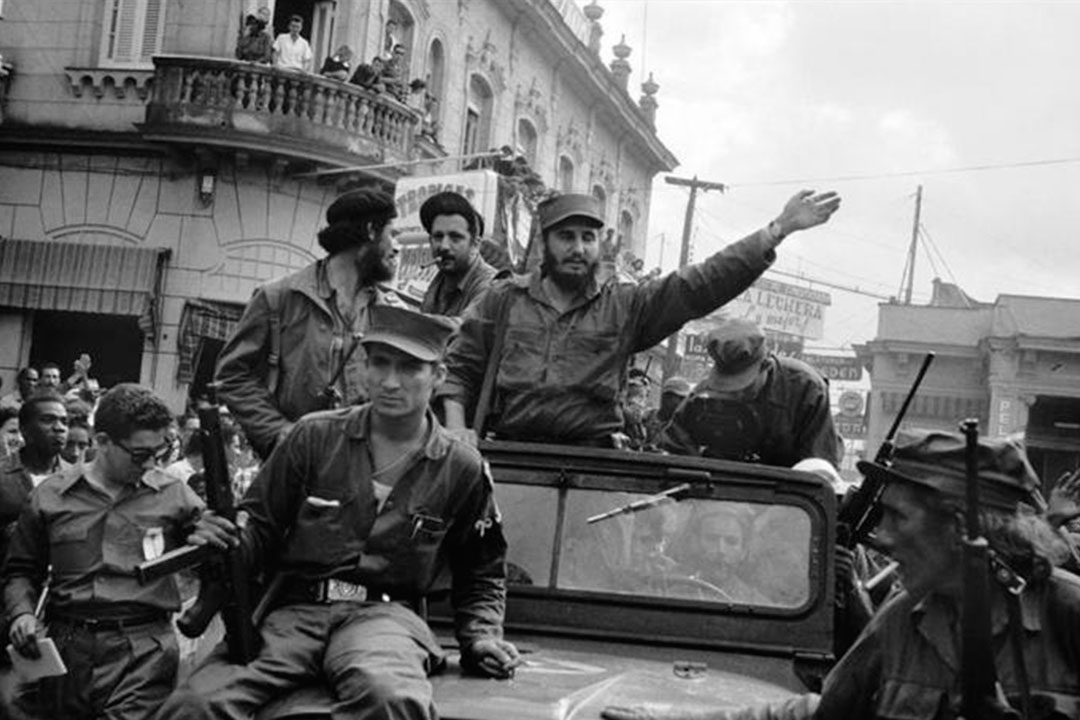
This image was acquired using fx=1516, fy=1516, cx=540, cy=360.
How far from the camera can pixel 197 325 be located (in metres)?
18.2

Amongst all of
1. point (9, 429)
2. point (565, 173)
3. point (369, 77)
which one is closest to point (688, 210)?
point (565, 173)

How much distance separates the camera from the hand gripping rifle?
109 inches

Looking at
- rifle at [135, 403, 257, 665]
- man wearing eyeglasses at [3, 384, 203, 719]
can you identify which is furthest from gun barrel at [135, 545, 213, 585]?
man wearing eyeglasses at [3, 384, 203, 719]

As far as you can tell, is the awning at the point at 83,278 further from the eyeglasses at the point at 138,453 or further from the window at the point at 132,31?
the eyeglasses at the point at 138,453

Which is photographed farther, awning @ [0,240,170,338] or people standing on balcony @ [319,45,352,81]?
people standing on balcony @ [319,45,352,81]

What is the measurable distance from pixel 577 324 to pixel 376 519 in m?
1.62

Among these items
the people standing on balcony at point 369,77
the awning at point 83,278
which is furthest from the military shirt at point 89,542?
the people standing on balcony at point 369,77

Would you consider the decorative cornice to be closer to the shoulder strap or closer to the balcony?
the balcony

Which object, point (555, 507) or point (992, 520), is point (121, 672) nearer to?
point (555, 507)

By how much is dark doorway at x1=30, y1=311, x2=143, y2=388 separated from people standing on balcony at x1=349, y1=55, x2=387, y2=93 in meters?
4.12

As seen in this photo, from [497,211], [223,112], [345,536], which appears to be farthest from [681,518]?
[223,112]

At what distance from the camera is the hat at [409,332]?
431cm

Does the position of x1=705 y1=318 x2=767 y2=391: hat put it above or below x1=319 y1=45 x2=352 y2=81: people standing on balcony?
below

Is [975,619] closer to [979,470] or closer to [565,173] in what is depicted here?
[979,470]
